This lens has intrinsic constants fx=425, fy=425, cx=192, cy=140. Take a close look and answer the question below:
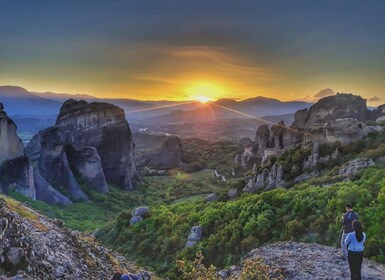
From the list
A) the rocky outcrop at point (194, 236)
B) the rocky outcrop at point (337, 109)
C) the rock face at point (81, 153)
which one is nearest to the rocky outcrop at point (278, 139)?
the rocky outcrop at point (337, 109)

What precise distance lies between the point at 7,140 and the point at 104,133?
28.6 metres

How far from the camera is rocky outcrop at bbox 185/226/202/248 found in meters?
25.6

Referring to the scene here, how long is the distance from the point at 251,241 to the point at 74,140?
64.0m

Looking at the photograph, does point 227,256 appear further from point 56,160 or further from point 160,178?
point 160,178

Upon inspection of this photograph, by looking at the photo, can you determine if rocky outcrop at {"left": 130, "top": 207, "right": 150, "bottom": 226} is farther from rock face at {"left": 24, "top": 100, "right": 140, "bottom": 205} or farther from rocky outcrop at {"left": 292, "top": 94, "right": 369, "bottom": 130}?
rocky outcrop at {"left": 292, "top": 94, "right": 369, "bottom": 130}

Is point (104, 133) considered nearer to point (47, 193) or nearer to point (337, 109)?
point (47, 193)

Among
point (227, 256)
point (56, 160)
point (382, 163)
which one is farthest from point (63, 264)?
point (56, 160)

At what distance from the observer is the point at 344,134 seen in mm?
35000

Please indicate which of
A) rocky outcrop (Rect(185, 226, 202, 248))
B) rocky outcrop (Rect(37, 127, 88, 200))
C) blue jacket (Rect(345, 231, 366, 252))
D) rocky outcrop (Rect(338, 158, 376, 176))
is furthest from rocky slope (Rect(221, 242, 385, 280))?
rocky outcrop (Rect(37, 127, 88, 200))

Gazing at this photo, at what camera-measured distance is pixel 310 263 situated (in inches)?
645

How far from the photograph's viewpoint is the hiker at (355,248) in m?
13.0

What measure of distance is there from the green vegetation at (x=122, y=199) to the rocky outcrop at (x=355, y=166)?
19968 mm

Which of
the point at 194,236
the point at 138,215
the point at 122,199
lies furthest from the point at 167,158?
the point at 194,236

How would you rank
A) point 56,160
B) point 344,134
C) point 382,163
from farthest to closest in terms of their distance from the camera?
point 56,160 < point 344,134 < point 382,163
